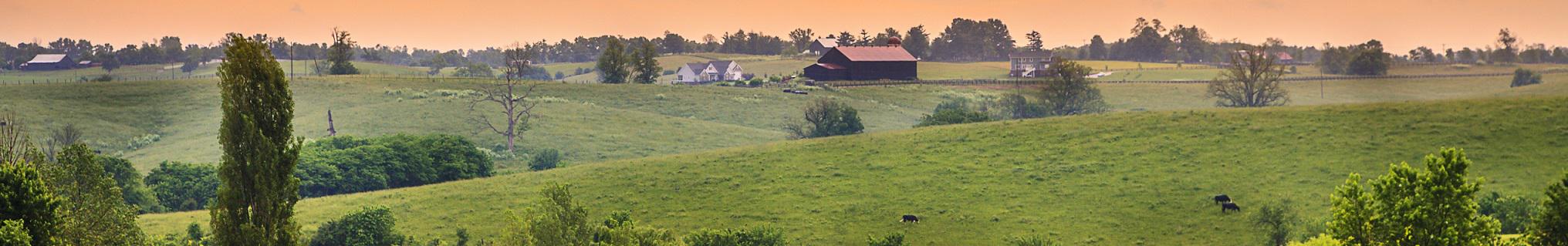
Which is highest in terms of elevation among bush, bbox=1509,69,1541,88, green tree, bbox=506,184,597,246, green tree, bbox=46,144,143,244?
bush, bbox=1509,69,1541,88

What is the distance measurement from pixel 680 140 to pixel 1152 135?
146 ft

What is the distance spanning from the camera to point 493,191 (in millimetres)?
72062

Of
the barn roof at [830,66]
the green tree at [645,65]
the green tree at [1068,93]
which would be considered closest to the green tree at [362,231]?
the green tree at [1068,93]

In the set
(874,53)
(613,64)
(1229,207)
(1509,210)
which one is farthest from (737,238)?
(874,53)

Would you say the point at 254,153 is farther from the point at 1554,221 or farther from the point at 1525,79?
the point at 1525,79

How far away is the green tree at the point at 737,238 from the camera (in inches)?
2140

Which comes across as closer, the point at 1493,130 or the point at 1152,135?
the point at 1493,130

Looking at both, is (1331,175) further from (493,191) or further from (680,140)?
(680,140)

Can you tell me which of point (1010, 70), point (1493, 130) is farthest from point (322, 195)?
point (1010, 70)

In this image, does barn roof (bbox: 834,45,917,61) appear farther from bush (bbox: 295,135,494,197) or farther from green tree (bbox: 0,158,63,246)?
green tree (bbox: 0,158,63,246)

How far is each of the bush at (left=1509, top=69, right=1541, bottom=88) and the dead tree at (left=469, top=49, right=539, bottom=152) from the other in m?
115

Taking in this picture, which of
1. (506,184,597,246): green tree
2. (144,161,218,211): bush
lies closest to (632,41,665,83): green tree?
(144,161,218,211): bush

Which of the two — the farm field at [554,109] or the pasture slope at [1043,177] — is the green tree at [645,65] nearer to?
the farm field at [554,109]

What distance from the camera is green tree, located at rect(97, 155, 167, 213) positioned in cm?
7225
